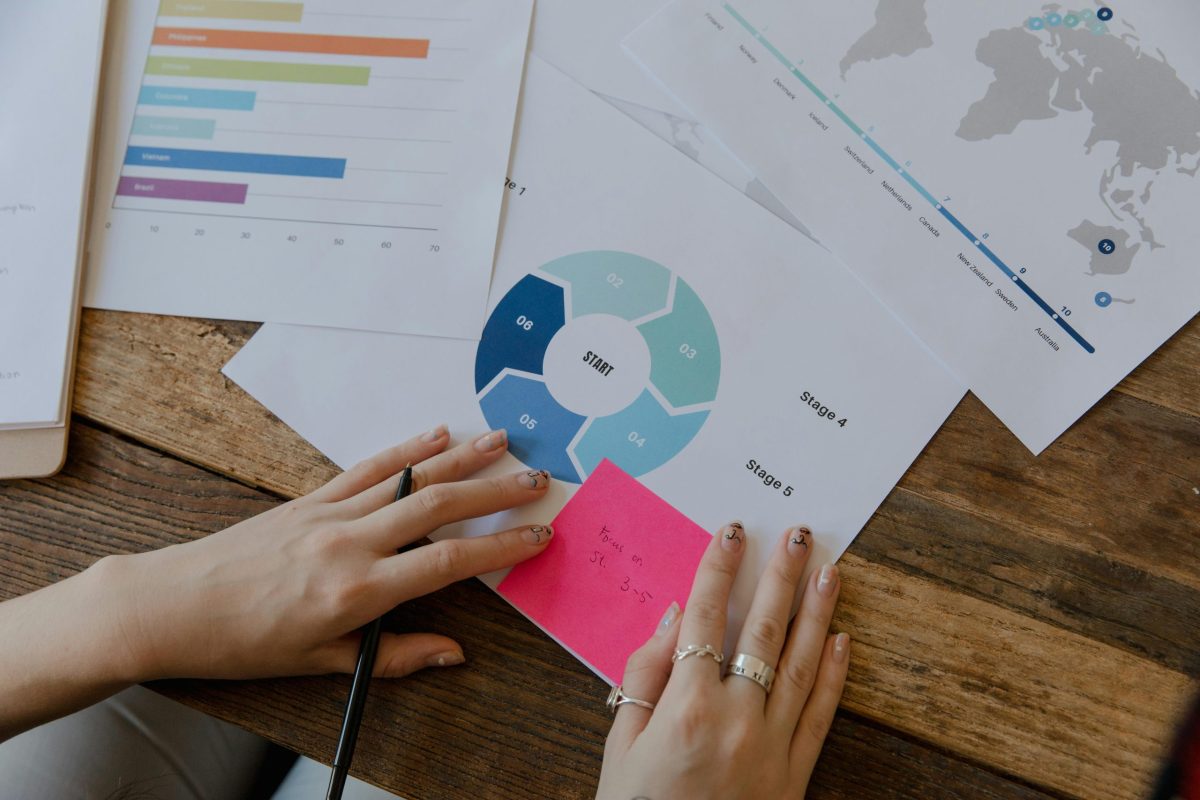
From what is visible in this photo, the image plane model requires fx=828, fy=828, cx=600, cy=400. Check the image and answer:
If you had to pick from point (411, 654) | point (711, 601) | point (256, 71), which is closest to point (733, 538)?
point (711, 601)

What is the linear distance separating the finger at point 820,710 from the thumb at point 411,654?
25 centimetres

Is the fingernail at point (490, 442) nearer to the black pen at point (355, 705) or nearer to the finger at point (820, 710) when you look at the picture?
the black pen at point (355, 705)

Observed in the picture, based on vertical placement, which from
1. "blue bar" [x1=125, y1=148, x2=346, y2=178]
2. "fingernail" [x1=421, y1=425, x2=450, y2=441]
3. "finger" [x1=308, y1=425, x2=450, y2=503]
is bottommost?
"finger" [x1=308, y1=425, x2=450, y2=503]

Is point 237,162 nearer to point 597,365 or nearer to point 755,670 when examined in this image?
point 597,365

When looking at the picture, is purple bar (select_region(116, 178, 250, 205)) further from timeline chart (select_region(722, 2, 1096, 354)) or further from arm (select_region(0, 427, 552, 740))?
timeline chart (select_region(722, 2, 1096, 354))

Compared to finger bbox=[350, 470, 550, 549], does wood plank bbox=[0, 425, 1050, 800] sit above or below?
below

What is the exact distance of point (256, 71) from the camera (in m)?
0.72

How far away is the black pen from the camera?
581mm

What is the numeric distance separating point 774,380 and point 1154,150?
1.12 ft

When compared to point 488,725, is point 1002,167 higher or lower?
higher

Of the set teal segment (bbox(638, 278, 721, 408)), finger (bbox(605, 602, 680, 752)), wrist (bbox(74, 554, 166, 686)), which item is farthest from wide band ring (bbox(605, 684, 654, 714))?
wrist (bbox(74, 554, 166, 686))

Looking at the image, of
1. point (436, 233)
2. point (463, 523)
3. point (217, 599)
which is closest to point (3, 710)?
point (217, 599)

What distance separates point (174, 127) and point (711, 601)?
0.60m

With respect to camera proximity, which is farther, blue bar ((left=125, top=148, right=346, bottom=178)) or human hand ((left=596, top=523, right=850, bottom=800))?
blue bar ((left=125, top=148, right=346, bottom=178))
